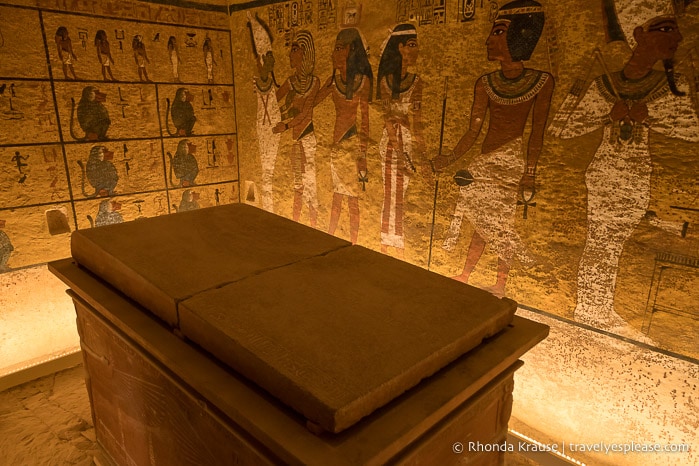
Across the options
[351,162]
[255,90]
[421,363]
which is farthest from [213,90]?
[421,363]

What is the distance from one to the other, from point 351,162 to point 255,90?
1.33 m

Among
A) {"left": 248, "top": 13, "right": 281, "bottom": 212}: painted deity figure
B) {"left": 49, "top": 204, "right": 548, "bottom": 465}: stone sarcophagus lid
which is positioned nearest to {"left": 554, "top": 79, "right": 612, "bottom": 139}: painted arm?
{"left": 49, "top": 204, "right": 548, "bottom": 465}: stone sarcophagus lid

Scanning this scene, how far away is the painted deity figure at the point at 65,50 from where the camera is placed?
329 cm

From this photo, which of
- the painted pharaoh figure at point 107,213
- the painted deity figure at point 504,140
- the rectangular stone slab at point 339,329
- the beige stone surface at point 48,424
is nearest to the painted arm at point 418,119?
the painted deity figure at point 504,140

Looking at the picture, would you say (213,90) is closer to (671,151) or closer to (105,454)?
(105,454)

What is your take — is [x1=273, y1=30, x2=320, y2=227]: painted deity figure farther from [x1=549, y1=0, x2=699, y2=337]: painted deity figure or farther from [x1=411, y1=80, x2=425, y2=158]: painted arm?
[x1=549, y1=0, x2=699, y2=337]: painted deity figure

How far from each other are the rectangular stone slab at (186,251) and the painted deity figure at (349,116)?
1.26 m

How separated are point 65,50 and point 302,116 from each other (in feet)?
5.95

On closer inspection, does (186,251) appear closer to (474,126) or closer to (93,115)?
(474,126)

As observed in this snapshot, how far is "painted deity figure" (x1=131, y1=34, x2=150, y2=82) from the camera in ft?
12.0

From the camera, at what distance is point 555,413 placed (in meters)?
2.74

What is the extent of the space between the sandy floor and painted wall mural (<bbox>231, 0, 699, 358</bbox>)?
123 cm

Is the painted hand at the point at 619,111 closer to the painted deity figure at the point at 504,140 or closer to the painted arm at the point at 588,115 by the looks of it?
the painted arm at the point at 588,115

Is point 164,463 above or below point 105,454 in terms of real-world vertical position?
above
